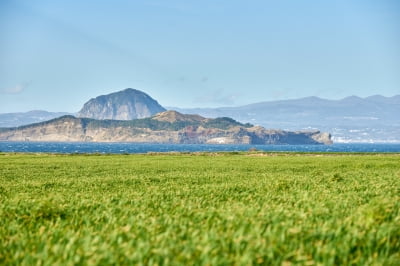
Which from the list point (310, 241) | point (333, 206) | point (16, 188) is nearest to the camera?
point (310, 241)

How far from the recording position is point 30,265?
7320mm

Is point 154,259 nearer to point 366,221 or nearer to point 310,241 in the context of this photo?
point 310,241

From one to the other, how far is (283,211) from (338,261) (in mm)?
Result: 3706

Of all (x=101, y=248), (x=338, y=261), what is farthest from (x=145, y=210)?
(x=338, y=261)

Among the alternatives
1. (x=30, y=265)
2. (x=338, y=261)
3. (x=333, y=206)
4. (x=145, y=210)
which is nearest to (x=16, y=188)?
(x=145, y=210)

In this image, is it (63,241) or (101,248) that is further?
(63,241)

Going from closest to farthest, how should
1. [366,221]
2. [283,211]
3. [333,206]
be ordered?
[366,221]
[283,211]
[333,206]

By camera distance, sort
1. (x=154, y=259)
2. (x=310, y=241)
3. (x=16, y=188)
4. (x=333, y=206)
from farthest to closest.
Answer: (x=16, y=188)
(x=333, y=206)
(x=310, y=241)
(x=154, y=259)

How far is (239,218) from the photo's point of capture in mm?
10367

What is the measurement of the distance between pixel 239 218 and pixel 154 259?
11.6 feet

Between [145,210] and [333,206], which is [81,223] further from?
[333,206]

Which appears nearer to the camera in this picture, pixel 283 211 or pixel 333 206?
pixel 283 211

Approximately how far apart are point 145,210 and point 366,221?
19.7 feet

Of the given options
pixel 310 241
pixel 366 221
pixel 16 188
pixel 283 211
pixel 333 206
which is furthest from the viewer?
pixel 16 188
